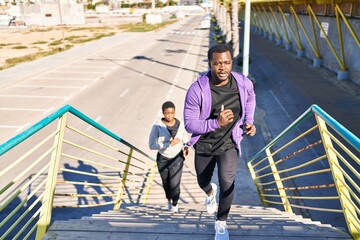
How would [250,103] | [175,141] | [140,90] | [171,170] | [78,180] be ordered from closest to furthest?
[250,103]
[175,141]
[171,170]
[78,180]
[140,90]

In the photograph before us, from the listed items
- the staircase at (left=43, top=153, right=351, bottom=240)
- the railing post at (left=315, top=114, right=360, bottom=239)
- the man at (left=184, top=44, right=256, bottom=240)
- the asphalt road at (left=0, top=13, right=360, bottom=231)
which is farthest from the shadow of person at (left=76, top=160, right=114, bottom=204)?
the railing post at (left=315, top=114, right=360, bottom=239)

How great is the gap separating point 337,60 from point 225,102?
52.6 feet

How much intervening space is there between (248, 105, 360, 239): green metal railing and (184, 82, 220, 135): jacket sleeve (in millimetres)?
1089

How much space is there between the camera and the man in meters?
3.16

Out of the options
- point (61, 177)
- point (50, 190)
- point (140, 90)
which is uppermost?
point (50, 190)

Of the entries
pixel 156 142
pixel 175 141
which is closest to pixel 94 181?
pixel 156 142

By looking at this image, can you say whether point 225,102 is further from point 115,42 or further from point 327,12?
point 115,42

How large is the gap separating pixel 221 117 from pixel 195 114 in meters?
0.38

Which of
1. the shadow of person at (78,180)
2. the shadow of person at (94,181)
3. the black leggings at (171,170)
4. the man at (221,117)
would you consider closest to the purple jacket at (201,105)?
the man at (221,117)

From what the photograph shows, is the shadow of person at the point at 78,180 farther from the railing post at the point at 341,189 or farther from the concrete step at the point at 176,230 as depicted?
the railing post at the point at 341,189

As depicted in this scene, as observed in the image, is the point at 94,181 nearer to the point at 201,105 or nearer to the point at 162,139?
the point at 162,139

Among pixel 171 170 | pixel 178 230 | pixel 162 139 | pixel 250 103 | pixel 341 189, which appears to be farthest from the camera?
pixel 171 170

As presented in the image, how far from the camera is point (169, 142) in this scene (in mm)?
5090

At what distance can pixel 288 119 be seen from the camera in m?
12.1
